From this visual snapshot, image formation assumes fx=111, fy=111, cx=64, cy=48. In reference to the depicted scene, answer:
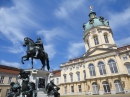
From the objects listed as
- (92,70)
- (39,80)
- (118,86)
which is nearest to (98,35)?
(92,70)

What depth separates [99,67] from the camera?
34031 millimetres

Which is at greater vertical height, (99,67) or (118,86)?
(99,67)

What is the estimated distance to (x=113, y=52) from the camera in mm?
32531

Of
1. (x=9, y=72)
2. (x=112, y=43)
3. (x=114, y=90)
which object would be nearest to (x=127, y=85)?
(x=114, y=90)

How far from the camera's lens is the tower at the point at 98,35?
1534 inches

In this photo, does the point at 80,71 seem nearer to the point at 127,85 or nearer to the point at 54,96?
the point at 127,85

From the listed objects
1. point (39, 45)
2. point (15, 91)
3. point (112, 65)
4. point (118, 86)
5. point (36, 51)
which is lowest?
point (118, 86)

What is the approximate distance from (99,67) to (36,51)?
92.0ft

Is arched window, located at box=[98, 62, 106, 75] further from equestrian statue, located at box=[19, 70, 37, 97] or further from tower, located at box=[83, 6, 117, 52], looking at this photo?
equestrian statue, located at box=[19, 70, 37, 97]

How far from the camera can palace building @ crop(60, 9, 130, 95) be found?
1197 inches

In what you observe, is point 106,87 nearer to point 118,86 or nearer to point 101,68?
point 118,86

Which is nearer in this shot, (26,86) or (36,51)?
(26,86)

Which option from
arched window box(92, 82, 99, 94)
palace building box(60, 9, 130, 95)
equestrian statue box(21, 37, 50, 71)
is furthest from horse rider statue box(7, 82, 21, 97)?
arched window box(92, 82, 99, 94)

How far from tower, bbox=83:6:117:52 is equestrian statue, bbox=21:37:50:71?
30950 millimetres
